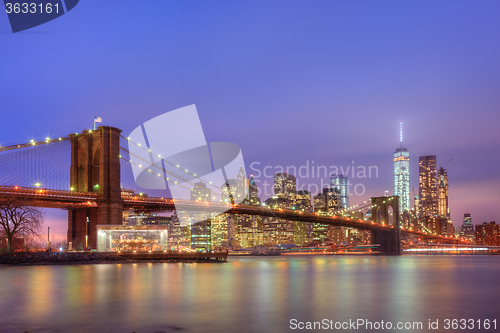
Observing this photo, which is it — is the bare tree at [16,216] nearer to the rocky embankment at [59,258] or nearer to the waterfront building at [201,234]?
the rocky embankment at [59,258]

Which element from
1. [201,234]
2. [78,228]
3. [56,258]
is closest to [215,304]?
[56,258]

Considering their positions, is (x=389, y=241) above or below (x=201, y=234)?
above

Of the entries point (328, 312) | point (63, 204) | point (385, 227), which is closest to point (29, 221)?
point (63, 204)

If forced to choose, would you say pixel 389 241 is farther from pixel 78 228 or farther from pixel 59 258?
pixel 59 258

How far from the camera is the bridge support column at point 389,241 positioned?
350 feet

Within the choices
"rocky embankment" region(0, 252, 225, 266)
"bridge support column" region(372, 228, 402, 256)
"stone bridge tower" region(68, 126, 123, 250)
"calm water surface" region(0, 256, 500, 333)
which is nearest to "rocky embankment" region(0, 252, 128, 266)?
"rocky embankment" region(0, 252, 225, 266)

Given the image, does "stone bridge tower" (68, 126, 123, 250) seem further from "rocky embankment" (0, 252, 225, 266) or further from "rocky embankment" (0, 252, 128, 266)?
"rocky embankment" (0, 252, 128, 266)

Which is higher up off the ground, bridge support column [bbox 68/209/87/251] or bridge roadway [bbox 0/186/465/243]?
bridge roadway [bbox 0/186/465/243]

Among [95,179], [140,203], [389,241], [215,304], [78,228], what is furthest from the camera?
[389,241]

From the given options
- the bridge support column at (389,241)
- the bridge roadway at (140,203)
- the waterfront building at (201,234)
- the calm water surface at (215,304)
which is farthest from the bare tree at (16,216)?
the waterfront building at (201,234)

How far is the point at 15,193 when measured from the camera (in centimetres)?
4997

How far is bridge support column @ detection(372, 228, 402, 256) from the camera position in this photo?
106625 mm

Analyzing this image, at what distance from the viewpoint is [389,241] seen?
108062 millimetres

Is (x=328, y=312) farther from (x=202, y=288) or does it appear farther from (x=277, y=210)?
(x=277, y=210)
